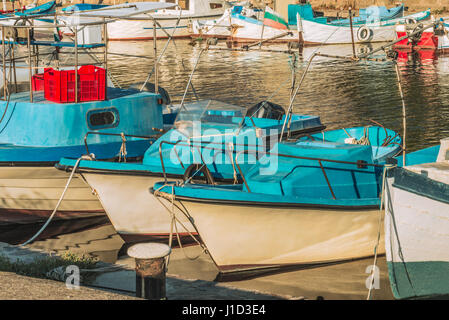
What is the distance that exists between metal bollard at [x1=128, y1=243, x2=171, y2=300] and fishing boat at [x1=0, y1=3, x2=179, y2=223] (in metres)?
4.63

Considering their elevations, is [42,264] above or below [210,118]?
below

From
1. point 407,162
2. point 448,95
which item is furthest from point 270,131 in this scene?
point 448,95

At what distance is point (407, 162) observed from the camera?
454 inches

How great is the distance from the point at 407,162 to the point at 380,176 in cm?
154

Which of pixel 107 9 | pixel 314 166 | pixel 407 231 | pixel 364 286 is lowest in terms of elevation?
pixel 364 286

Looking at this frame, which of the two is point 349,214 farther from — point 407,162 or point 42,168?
point 42,168

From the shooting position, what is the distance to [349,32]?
3922 centimetres

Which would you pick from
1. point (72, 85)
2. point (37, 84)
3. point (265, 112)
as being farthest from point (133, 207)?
point (37, 84)

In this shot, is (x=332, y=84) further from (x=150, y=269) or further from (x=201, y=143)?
(x=150, y=269)

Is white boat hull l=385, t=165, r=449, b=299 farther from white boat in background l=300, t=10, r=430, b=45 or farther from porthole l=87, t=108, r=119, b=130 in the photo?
white boat in background l=300, t=10, r=430, b=45

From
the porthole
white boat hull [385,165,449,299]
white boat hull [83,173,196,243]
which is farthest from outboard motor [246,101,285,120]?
white boat hull [385,165,449,299]

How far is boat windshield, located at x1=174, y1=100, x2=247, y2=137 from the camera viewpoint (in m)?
11.7

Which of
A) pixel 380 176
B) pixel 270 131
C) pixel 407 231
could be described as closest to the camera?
pixel 407 231

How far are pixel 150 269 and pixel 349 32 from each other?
34053mm
